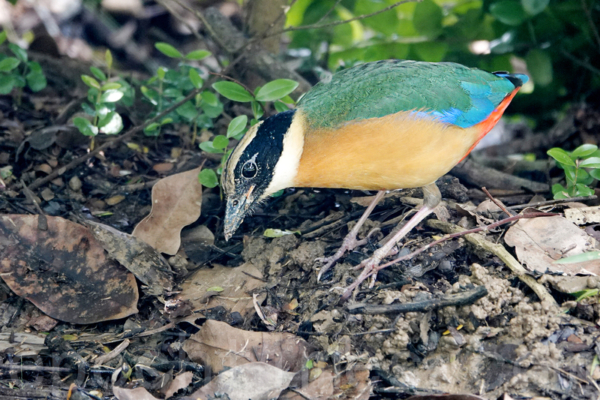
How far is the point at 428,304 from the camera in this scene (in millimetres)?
3865

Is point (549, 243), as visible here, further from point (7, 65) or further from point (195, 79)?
point (7, 65)

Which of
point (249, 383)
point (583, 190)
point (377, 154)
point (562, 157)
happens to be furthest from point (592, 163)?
point (249, 383)

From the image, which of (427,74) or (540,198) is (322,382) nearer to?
(427,74)

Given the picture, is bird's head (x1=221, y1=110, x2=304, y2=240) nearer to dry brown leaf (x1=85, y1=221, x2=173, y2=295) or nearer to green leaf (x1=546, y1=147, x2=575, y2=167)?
dry brown leaf (x1=85, y1=221, x2=173, y2=295)

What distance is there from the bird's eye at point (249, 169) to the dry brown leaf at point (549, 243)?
6.76 feet

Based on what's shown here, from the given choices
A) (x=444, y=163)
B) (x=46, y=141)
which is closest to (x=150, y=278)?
(x=46, y=141)

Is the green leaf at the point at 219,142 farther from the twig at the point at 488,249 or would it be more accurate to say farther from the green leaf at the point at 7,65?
the green leaf at the point at 7,65

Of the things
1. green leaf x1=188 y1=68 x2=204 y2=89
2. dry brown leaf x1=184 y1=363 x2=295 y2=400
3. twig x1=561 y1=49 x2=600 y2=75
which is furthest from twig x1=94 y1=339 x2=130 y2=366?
twig x1=561 y1=49 x2=600 y2=75

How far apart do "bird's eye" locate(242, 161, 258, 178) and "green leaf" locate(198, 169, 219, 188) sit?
2.28ft

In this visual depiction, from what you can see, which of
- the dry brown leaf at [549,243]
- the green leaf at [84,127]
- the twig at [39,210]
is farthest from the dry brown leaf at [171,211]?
the dry brown leaf at [549,243]

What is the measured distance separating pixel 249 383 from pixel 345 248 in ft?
5.10

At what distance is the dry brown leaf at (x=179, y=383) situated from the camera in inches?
150

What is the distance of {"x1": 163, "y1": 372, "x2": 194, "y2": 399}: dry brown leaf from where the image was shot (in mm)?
3803

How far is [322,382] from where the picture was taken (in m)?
3.78
